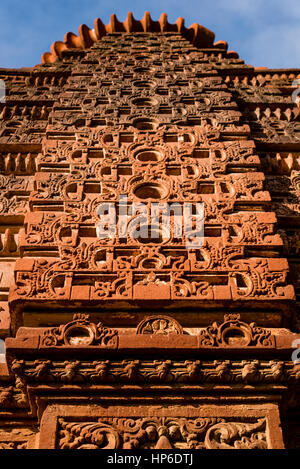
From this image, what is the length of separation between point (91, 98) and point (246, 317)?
4.92 m

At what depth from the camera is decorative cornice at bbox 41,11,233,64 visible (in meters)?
12.8

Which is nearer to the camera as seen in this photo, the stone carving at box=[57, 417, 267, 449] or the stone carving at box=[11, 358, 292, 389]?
the stone carving at box=[57, 417, 267, 449]

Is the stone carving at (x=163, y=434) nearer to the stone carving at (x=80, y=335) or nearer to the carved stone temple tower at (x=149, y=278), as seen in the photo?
the carved stone temple tower at (x=149, y=278)

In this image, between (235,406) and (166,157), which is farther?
(166,157)

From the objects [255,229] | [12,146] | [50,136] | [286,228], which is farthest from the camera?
[12,146]

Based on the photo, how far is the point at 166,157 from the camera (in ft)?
23.9

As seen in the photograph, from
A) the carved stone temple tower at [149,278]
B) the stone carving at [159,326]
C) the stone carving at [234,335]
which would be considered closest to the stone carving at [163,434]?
the carved stone temple tower at [149,278]

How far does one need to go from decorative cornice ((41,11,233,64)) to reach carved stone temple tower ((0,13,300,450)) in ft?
12.8

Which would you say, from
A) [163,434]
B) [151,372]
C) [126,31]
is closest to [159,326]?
[151,372]

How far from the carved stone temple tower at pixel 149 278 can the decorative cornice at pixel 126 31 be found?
3914 mm

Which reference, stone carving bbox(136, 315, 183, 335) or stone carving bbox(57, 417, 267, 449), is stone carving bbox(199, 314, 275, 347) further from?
stone carving bbox(57, 417, 267, 449)

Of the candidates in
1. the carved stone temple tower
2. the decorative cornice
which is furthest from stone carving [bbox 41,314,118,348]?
the decorative cornice
